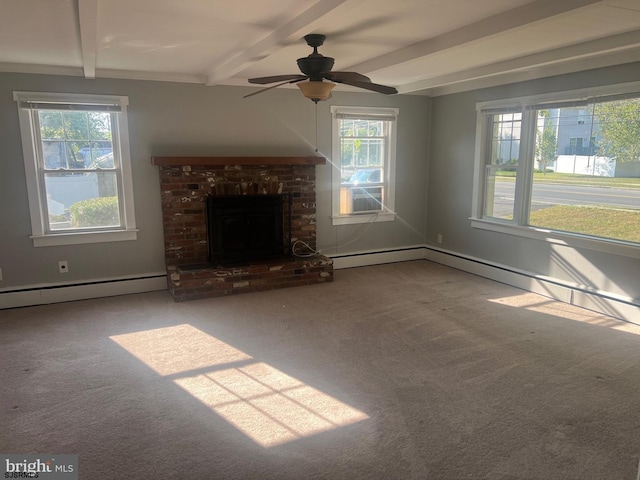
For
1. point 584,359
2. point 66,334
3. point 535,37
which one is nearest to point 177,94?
point 66,334

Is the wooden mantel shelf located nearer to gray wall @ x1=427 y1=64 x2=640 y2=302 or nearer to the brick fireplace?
the brick fireplace

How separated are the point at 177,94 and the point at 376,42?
98.3 inches

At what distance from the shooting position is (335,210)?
6094mm

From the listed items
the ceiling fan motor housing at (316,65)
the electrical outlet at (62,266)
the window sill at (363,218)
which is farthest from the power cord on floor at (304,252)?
the ceiling fan motor housing at (316,65)

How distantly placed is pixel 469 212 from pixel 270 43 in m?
3.72

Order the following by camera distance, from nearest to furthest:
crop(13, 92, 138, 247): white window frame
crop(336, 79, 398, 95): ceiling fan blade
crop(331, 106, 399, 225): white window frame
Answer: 1. crop(336, 79, 398, 95): ceiling fan blade
2. crop(13, 92, 138, 247): white window frame
3. crop(331, 106, 399, 225): white window frame

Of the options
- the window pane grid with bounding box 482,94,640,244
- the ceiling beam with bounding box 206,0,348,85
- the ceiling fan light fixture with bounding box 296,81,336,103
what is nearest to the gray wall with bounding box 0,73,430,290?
the ceiling beam with bounding box 206,0,348,85

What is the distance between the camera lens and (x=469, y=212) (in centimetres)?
600

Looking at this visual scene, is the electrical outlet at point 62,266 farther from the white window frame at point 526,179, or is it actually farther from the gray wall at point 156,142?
the white window frame at point 526,179

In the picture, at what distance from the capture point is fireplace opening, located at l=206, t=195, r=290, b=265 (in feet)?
17.3

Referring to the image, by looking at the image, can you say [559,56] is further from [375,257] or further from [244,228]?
[244,228]

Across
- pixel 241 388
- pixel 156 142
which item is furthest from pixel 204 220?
pixel 241 388

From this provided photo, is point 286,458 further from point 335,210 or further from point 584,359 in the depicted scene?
point 335,210

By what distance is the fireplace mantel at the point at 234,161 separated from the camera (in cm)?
491
